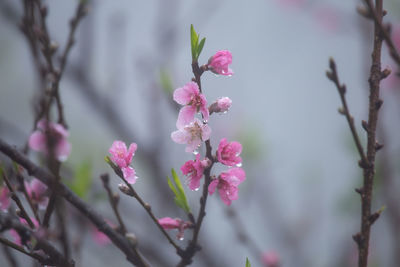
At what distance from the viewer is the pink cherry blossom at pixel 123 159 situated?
2.43ft

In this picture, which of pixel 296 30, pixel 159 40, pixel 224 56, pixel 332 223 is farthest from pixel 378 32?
pixel 296 30

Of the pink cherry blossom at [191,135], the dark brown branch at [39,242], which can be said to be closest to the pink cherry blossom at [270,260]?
the pink cherry blossom at [191,135]

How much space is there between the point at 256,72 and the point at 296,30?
2.97ft

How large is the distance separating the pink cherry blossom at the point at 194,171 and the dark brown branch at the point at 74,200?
18 centimetres

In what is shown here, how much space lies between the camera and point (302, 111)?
491 cm

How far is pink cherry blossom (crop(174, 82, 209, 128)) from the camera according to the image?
73 centimetres

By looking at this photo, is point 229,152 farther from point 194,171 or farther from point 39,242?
point 39,242

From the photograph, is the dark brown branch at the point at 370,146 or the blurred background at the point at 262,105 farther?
the blurred background at the point at 262,105

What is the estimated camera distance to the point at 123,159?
29.5 inches

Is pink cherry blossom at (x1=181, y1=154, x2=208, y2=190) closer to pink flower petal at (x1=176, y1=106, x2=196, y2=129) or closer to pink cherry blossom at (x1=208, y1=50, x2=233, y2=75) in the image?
pink flower petal at (x1=176, y1=106, x2=196, y2=129)

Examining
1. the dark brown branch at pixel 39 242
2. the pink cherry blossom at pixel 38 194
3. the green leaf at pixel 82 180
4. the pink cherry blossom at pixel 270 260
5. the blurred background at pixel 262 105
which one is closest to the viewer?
the dark brown branch at pixel 39 242

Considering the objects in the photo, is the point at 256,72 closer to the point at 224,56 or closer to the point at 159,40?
the point at 159,40

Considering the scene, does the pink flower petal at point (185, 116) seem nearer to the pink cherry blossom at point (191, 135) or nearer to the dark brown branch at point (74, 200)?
the pink cherry blossom at point (191, 135)

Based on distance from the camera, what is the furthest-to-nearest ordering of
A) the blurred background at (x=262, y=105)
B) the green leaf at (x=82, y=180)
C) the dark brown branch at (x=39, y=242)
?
the blurred background at (x=262, y=105) < the green leaf at (x=82, y=180) < the dark brown branch at (x=39, y=242)
